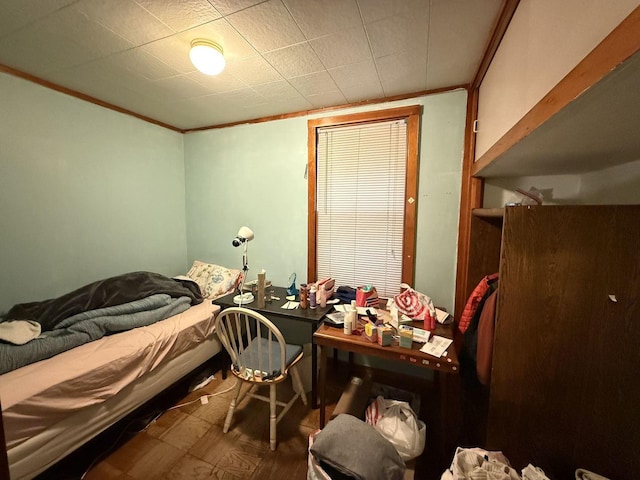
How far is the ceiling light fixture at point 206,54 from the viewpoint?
55.2 inches

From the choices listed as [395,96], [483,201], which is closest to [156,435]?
[483,201]

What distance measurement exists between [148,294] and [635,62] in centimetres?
273

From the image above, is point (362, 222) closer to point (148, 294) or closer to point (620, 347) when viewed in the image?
point (620, 347)

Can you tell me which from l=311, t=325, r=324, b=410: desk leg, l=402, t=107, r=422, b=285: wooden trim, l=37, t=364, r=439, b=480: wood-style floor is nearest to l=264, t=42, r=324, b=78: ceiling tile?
l=402, t=107, r=422, b=285: wooden trim

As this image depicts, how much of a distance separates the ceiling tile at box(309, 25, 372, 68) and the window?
23.5 inches

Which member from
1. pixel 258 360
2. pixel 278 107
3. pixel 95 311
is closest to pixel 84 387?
pixel 95 311

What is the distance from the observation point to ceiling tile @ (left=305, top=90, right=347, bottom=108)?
2045mm

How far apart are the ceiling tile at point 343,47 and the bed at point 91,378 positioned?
2.11 m

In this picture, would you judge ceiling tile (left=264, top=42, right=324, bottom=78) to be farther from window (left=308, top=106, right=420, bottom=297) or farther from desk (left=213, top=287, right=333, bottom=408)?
desk (left=213, top=287, right=333, bottom=408)

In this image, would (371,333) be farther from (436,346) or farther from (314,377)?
(314,377)

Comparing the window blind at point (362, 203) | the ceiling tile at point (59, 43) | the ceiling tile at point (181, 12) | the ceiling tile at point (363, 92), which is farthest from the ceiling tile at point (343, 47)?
the ceiling tile at point (59, 43)

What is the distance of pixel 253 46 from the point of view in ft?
4.79

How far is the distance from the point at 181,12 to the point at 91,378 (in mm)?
1960

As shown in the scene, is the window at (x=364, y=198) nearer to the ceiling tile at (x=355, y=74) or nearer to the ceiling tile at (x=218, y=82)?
the ceiling tile at (x=355, y=74)
